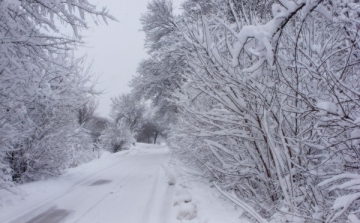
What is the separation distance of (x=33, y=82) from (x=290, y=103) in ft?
16.4

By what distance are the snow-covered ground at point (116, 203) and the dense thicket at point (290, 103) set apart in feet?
4.06

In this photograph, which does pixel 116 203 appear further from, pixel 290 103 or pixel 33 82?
pixel 290 103

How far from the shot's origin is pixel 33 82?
19.2 ft

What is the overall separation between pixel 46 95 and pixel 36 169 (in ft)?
12.5

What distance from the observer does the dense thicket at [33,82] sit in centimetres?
467

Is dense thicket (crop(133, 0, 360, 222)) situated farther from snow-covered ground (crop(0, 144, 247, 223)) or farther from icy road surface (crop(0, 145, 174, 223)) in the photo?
icy road surface (crop(0, 145, 174, 223))

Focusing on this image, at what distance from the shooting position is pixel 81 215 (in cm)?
551

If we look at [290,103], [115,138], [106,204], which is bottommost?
[106,204]

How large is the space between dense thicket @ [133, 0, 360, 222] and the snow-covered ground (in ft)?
4.06

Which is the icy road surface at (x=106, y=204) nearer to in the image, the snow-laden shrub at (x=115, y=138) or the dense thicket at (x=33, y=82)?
the dense thicket at (x=33, y=82)

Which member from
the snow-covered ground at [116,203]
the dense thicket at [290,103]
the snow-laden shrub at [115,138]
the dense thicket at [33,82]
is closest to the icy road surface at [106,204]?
the snow-covered ground at [116,203]

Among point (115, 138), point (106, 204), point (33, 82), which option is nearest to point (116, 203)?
point (106, 204)

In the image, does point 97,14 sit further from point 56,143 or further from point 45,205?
point 56,143

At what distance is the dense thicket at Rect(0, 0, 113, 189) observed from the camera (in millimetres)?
4668
